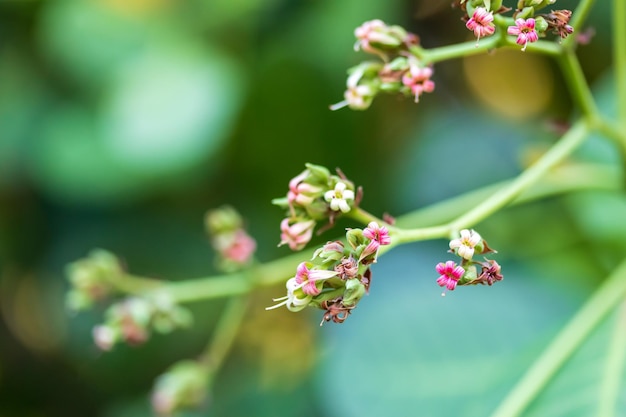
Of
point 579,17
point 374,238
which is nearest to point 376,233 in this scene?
point 374,238

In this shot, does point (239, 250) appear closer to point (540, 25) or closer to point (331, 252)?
point (331, 252)

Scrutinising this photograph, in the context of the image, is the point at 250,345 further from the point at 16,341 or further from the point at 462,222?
the point at 462,222

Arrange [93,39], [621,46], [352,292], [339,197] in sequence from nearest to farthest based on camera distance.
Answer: [352,292] → [339,197] → [621,46] → [93,39]

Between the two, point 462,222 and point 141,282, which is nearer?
point 462,222

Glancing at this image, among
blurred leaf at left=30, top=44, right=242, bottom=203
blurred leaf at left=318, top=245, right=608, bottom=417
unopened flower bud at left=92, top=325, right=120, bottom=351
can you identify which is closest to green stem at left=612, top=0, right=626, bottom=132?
blurred leaf at left=318, top=245, right=608, bottom=417

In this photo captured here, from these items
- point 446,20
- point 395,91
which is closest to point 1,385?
point 446,20

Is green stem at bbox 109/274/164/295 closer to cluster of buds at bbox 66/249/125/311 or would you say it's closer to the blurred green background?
cluster of buds at bbox 66/249/125/311
